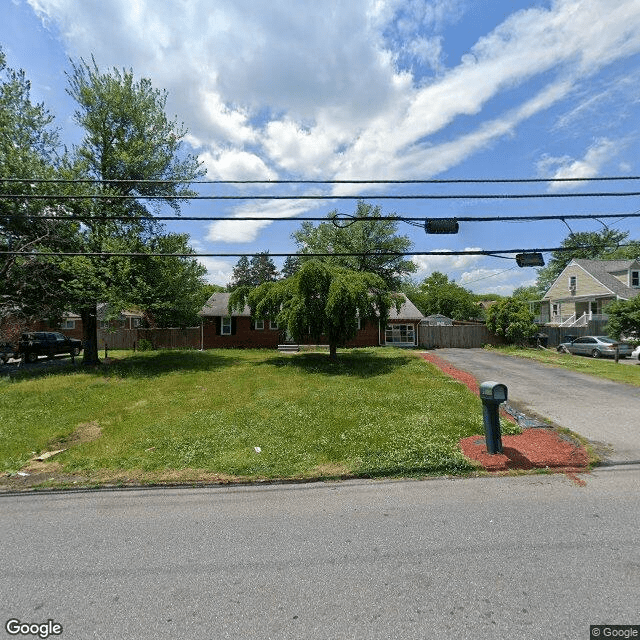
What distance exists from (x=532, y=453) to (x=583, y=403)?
4832 millimetres

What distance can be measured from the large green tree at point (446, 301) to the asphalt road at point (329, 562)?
174 feet

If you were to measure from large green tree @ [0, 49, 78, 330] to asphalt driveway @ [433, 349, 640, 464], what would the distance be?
17.5 metres

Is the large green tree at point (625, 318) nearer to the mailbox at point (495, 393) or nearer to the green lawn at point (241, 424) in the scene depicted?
the green lawn at point (241, 424)

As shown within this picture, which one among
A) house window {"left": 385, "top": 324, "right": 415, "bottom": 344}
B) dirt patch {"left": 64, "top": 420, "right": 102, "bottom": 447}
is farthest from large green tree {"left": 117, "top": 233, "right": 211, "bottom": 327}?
house window {"left": 385, "top": 324, "right": 415, "bottom": 344}

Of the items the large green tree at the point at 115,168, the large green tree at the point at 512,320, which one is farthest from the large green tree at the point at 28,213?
the large green tree at the point at 512,320

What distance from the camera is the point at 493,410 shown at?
5.96m

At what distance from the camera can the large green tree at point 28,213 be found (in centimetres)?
1411

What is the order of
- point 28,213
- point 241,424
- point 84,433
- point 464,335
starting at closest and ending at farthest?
1. point 84,433
2. point 241,424
3. point 28,213
4. point 464,335

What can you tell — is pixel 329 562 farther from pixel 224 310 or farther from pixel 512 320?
pixel 512 320

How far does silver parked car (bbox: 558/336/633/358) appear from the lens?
21438mm

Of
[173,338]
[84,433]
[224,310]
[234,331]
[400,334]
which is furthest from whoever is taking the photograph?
[400,334]

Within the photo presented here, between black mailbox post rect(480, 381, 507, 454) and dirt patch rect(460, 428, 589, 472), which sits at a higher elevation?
black mailbox post rect(480, 381, 507, 454)

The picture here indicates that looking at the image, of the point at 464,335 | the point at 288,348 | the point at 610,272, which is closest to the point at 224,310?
the point at 288,348

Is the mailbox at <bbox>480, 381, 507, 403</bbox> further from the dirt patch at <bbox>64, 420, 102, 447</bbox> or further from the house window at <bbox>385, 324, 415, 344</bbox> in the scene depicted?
the house window at <bbox>385, 324, 415, 344</bbox>
